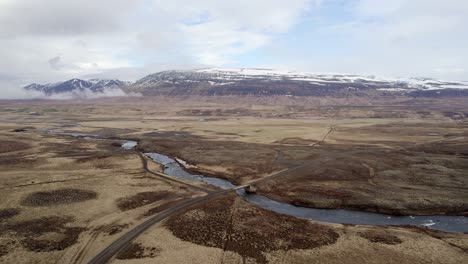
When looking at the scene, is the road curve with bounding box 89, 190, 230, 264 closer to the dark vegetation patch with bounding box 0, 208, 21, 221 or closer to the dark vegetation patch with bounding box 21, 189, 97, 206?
the dark vegetation patch with bounding box 21, 189, 97, 206

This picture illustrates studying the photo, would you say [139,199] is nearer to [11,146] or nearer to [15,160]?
[15,160]

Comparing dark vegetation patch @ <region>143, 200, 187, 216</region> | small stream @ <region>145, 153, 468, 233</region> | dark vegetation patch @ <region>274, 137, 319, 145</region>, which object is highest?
dark vegetation patch @ <region>143, 200, 187, 216</region>

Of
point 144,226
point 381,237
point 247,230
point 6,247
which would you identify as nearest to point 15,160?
point 6,247

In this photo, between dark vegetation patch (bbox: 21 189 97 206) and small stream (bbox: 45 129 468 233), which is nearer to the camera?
small stream (bbox: 45 129 468 233)

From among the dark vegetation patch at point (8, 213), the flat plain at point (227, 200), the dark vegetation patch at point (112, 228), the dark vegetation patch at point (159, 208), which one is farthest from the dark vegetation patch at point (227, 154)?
the dark vegetation patch at point (8, 213)

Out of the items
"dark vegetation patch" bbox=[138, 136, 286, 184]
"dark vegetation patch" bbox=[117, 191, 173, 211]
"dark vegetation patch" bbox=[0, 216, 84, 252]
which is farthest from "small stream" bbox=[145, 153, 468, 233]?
"dark vegetation patch" bbox=[0, 216, 84, 252]

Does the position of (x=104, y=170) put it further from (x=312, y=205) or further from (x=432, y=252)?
(x=432, y=252)

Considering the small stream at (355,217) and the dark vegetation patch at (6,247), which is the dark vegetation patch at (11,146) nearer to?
the dark vegetation patch at (6,247)
